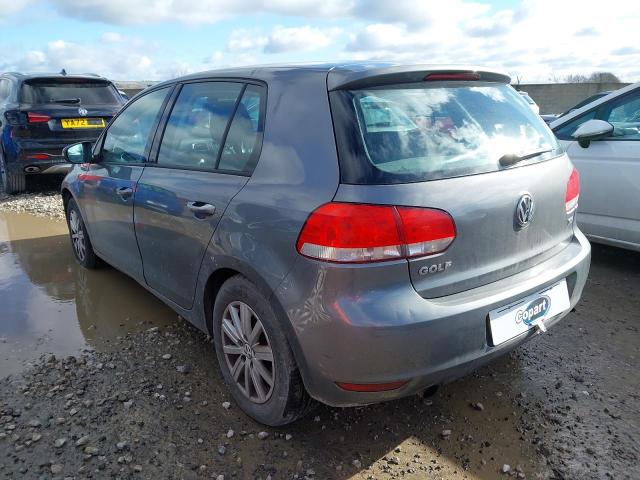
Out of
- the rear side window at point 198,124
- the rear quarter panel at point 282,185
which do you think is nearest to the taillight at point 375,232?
the rear quarter panel at point 282,185

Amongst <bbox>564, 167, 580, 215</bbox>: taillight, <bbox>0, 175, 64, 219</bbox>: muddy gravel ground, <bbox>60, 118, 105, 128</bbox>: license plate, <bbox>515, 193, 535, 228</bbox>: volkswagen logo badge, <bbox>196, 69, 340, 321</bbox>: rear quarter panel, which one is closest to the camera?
<bbox>196, 69, 340, 321</bbox>: rear quarter panel

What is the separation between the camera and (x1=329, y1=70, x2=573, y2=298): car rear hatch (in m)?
1.99

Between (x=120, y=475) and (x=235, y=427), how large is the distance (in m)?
0.53

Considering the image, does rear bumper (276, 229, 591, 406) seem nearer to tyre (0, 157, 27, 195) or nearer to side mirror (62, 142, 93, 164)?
side mirror (62, 142, 93, 164)

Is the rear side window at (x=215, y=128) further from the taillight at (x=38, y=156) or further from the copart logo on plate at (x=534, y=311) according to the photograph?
the taillight at (x=38, y=156)

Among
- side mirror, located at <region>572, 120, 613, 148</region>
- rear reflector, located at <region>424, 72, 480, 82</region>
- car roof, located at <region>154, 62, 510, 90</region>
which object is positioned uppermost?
car roof, located at <region>154, 62, 510, 90</region>

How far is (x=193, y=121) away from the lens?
294 cm

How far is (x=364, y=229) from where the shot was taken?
191 centimetres

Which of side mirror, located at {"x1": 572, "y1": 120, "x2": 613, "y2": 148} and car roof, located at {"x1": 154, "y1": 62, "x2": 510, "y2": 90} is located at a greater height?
car roof, located at {"x1": 154, "y1": 62, "x2": 510, "y2": 90}

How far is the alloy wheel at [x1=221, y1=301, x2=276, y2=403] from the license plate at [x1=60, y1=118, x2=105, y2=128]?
6034 millimetres

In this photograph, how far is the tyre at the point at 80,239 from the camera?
448cm

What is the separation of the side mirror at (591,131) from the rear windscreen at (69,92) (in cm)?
651

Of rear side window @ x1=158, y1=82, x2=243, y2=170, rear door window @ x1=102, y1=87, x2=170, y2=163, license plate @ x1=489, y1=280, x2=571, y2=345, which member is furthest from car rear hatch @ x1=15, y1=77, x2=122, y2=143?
license plate @ x1=489, y1=280, x2=571, y2=345

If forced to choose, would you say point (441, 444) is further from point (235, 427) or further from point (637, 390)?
point (637, 390)
